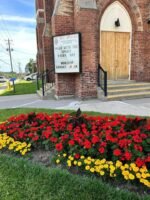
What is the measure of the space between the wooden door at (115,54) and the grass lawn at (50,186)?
783 cm

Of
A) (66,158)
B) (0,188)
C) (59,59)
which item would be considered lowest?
(0,188)

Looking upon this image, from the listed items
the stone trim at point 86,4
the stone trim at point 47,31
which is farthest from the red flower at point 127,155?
the stone trim at point 47,31

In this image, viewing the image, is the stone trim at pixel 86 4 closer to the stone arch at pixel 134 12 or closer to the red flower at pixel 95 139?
the stone arch at pixel 134 12

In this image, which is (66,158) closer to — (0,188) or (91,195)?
(91,195)

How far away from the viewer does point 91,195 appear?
2096 mm

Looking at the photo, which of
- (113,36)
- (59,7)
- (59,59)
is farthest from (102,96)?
(59,7)

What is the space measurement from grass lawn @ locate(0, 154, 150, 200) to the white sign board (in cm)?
597

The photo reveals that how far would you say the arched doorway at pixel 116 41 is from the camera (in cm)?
940

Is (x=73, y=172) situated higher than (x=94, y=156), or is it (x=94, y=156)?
(x=94, y=156)

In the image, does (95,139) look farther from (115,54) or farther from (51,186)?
(115,54)

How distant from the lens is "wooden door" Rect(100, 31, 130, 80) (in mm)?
9555

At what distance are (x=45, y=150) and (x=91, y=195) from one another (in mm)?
1297

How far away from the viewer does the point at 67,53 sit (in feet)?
27.1

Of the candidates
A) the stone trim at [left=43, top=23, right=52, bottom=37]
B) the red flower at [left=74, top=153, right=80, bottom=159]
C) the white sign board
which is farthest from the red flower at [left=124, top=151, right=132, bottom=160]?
the stone trim at [left=43, top=23, right=52, bottom=37]
